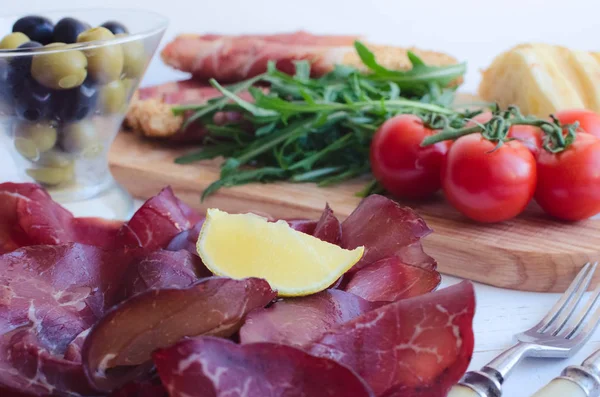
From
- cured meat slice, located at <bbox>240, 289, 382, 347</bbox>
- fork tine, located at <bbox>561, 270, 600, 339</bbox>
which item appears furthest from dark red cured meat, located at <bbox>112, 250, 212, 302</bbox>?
fork tine, located at <bbox>561, 270, 600, 339</bbox>

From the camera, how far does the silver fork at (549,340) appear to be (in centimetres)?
91

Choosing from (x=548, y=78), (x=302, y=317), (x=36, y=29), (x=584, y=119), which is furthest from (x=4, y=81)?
(x=548, y=78)

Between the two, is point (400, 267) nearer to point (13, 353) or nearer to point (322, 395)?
point (322, 395)

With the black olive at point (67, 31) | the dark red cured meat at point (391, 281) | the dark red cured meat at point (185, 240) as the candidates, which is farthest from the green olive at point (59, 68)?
the dark red cured meat at point (391, 281)

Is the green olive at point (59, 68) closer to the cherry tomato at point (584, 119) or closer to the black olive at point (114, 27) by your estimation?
the black olive at point (114, 27)

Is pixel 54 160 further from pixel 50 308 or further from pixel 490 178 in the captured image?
pixel 490 178

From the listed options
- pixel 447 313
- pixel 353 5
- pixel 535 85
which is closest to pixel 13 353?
pixel 447 313

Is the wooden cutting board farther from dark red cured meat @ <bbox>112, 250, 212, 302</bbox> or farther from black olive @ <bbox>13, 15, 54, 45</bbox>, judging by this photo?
dark red cured meat @ <bbox>112, 250, 212, 302</bbox>

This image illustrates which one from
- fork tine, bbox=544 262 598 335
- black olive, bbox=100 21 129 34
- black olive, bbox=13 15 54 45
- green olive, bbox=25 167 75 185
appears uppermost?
black olive, bbox=100 21 129 34

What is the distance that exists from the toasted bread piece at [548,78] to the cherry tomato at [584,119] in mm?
285

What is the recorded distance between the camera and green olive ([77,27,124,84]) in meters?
1.55

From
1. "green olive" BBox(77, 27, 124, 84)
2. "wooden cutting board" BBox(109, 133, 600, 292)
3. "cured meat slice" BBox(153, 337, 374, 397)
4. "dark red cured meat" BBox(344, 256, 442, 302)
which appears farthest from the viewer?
"green olive" BBox(77, 27, 124, 84)

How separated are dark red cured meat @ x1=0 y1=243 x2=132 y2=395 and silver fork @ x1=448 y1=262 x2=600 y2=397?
19.6 inches

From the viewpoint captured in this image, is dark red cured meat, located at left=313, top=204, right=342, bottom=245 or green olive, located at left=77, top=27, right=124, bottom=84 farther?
green olive, located at left=77, top=27, right=124, bottom=84
